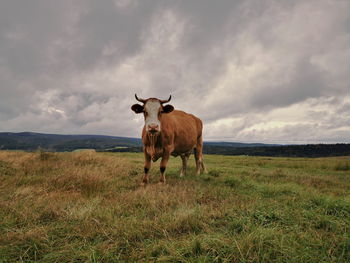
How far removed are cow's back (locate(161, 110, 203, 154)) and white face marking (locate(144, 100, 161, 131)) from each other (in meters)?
0.78

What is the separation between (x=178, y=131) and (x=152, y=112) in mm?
2202

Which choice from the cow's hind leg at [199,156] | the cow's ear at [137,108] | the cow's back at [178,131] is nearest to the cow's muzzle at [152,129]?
the cow's back at [178,131]

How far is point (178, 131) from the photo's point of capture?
8859 millimetres

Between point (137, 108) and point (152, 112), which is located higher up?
point (137, 108)

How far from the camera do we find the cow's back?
778 centimetres

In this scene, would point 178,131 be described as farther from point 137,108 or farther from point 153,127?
point 153,127

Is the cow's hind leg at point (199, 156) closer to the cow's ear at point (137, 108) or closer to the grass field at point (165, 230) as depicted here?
the cow's ear at point (137, 108)

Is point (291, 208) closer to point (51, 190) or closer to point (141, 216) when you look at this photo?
point (141, 216)

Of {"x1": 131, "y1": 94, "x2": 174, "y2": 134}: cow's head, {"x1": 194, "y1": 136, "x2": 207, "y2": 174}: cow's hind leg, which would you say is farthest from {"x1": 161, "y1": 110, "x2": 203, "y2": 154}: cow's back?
{"x1": 194, "y1": 136, "x2": 207, "y2": 174}: cow's hind leg

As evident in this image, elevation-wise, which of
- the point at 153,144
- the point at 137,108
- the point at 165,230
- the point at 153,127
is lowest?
the point at 165,230

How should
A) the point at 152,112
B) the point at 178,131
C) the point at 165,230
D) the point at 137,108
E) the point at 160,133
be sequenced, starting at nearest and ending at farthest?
1. the point at 165,230
2. the point at 152,112
3. the point at 137,108
4. the point at 160,133
5. the point at 178,131

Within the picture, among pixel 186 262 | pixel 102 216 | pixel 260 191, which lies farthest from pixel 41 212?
pixel 260 191

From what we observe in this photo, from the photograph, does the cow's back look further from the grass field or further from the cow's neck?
the grass field

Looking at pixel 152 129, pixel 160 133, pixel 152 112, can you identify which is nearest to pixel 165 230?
pixel 152 129
